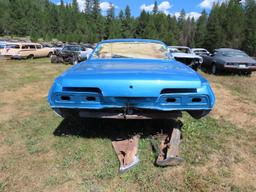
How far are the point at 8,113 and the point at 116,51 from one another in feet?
9.05

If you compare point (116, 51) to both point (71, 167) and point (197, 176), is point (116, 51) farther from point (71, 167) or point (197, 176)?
point (197, 176)

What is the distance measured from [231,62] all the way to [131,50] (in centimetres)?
744

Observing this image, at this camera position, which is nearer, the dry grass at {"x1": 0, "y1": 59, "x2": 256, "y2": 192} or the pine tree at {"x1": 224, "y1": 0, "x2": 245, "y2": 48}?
the dry grass at {"x1": 0, "y1": 59, "x2": 256, "y2": 192}

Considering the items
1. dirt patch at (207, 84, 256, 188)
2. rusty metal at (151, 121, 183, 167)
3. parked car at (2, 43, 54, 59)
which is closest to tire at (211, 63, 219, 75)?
dirt patch at (207, 84, 256, 188)

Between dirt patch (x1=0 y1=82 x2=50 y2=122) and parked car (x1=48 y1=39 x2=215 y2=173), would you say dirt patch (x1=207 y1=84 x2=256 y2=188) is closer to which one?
parked car (x1=48 y1=39 x2=215 y2=173)

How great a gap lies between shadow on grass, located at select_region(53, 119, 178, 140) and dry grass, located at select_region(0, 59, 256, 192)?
16mm

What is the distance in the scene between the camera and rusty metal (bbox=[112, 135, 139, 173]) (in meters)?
2.97

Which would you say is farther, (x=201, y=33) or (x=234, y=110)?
(x=201, y=33)

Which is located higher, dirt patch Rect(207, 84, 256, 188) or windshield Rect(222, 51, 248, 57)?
windshield Rect(222, 51, 248, 57)

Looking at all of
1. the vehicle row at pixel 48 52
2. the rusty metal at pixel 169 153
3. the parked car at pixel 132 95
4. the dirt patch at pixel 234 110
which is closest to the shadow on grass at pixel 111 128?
the rusty metal at pixel 169 153

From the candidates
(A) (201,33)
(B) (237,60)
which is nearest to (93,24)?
(A) (201,33)

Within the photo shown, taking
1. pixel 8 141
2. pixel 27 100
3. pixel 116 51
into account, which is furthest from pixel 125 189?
pixel 27 100

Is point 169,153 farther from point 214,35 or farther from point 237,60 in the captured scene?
point 214,35

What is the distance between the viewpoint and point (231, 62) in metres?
10.5
